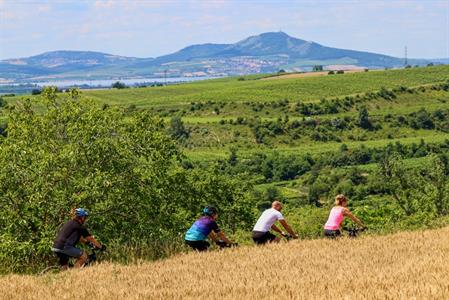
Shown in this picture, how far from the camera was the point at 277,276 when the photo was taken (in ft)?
37.4

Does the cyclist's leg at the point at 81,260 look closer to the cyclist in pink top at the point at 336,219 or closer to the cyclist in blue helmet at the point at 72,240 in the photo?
the cyclist in blue helmet at the point at 72,240

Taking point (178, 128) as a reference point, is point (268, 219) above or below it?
above

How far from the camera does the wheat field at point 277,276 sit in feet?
30.7

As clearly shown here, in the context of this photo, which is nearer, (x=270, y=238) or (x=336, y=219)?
(x=270, y=238)

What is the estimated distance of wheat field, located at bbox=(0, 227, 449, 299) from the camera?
A: 30.7 feet

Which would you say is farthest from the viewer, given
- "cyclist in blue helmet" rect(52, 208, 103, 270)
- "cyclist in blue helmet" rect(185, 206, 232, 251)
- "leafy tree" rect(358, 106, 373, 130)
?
"leafy tree" rect(358, 106, 373, 130)

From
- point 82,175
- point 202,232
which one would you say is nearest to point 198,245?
point 202,232

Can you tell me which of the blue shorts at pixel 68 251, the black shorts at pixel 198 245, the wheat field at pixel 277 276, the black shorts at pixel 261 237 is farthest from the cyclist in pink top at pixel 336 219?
the blue shorts at pixel 68 251

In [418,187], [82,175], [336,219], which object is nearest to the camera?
[336,219]

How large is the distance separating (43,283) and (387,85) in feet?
620

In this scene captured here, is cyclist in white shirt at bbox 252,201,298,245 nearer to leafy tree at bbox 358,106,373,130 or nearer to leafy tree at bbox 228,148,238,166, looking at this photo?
leafy tree at bbox 228,148,238,166

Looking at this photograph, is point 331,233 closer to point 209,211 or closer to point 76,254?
point 209,211

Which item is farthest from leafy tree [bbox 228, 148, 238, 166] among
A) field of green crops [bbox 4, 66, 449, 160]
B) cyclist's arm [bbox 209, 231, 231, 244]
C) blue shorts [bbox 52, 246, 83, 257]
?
blue shorts [bbox 52, 246, 83, 257]

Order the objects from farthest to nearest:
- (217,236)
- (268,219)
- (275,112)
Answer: (275,112), (268,219), (217,236)
